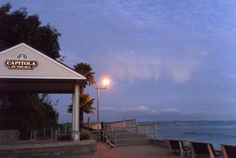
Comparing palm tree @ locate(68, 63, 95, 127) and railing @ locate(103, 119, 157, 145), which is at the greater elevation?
palm tree @ locate(68, 63, 95, 127)

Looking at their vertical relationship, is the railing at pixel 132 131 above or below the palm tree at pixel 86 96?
below

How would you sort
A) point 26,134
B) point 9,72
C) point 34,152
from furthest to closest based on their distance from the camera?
1. point 26,134
2. point 9,72
3. point 34,152

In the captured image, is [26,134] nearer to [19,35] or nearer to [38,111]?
[38,111]

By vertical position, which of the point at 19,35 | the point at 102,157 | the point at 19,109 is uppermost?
the point at 19,35

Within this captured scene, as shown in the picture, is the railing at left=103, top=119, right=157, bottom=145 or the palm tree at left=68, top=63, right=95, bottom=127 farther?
the palm tree at left=68, top=63, right=95, bottom=127

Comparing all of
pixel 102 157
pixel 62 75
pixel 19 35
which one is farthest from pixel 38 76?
pixel 19 35

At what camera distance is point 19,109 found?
3550 cm

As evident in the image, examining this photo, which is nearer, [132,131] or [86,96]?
[132,131]

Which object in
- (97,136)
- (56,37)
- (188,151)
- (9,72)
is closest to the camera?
(188,151)

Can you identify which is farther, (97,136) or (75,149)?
(97,136)

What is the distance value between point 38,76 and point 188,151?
1022 centimetres

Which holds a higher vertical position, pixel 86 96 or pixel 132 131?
pixel 86 96

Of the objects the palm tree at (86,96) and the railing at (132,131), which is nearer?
the railing at (132,131)

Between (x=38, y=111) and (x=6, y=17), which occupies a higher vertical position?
(x=6, y=17)
